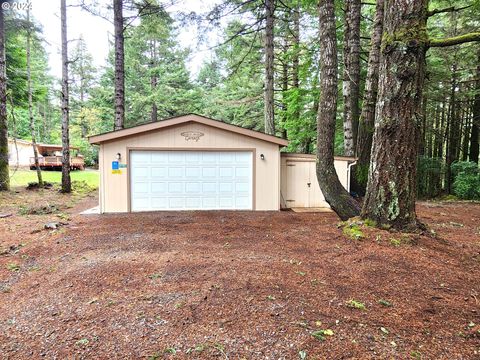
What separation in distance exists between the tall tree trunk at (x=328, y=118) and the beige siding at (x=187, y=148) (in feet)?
8.10

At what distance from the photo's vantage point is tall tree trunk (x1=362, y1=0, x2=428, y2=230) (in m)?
3.97

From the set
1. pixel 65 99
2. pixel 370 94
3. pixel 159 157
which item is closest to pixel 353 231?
pixel 370 94

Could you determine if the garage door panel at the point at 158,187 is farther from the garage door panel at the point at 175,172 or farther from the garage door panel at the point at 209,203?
the garage door panel at the point at 209,203

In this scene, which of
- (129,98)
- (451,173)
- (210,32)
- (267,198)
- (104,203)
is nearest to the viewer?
(104,203)

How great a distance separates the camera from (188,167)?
783cm

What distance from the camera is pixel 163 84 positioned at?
686 inches

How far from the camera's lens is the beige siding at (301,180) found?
339 inches

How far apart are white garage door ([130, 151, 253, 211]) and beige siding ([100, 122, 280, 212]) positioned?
181 millimetres

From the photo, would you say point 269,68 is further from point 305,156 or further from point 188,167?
point 188,167

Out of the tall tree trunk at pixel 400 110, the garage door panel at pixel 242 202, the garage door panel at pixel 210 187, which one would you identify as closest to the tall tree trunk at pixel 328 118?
the tall tree trunk at pixel 400 110

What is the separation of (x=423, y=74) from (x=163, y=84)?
626 inches

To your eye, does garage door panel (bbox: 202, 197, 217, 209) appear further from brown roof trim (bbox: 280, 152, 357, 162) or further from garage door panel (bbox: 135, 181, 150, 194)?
brown roof trim (bbox: 280, 152, 357, 162)

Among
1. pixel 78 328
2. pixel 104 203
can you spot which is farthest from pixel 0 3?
pixel 78 328

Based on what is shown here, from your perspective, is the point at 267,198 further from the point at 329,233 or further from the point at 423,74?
the point at 423,74
